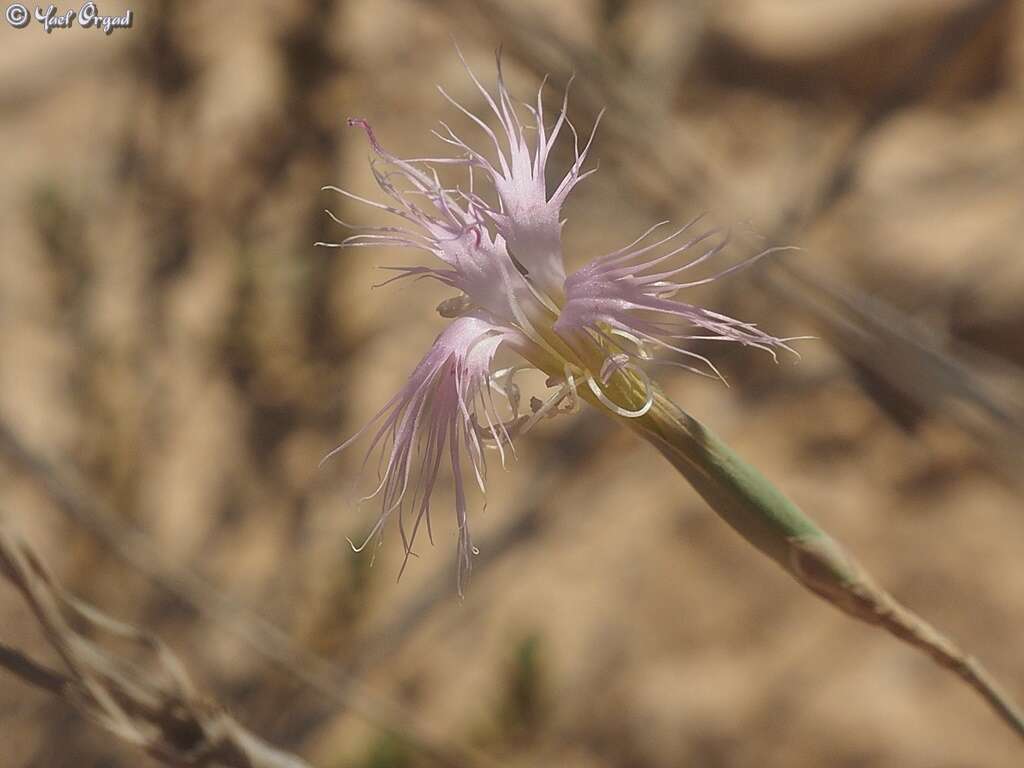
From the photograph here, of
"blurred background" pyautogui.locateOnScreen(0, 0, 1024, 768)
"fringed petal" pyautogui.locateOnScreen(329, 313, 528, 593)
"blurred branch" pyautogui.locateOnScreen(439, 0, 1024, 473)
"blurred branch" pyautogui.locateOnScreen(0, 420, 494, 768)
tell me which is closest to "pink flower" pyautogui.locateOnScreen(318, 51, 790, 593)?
"fringed petal" pyautogui.locateOnScreen(329, 313, 528, 593)

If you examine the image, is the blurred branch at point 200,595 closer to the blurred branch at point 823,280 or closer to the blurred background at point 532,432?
the blurred background at point 532,432

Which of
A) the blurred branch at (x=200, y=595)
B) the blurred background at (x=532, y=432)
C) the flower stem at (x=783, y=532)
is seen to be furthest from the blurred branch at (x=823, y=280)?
the blurred branch at (x=200, y=595)

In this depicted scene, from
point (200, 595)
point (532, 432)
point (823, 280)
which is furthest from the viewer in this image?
point (532, 432)

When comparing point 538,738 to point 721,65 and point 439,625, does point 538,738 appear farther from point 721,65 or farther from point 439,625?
point 721,65

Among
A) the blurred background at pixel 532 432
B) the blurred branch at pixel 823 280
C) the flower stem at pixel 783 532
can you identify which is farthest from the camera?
the blurred background at pixel 532 432

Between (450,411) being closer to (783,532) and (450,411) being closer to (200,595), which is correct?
(783,532)

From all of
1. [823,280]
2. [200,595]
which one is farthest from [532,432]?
[823,280]
